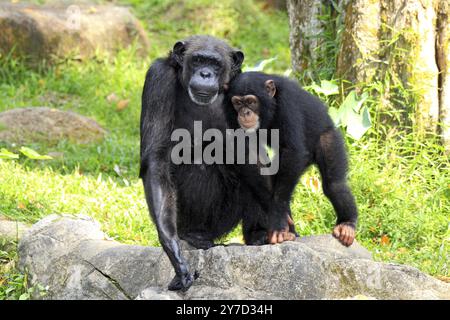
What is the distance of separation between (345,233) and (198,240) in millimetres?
1071

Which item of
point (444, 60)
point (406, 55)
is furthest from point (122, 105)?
point (444, 60)

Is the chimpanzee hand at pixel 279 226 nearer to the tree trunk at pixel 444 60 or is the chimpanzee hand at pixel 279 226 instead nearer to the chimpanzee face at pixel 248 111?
the chimpanzee face at pixel 248 111

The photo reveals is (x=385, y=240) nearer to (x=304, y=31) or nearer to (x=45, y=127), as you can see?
(x=304, y=31)

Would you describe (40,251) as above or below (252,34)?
below

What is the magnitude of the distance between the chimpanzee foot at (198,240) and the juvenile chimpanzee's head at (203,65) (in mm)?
955

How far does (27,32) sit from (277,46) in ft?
13.6

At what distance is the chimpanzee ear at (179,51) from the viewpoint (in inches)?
210

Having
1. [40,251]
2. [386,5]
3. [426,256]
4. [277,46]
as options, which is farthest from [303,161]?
[277,46]

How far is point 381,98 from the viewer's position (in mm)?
7137

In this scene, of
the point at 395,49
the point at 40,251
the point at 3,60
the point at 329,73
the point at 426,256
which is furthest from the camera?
the point at 3,60

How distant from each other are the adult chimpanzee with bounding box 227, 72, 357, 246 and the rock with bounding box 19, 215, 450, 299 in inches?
18.8

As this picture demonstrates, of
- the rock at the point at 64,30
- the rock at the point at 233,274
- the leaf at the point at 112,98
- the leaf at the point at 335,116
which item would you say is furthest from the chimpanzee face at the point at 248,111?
the rock at the point at 64,30
